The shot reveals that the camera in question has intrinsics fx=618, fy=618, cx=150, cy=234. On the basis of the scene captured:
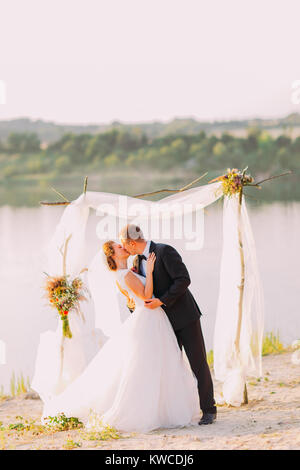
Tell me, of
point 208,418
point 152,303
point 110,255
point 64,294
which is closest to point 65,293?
point 64,294

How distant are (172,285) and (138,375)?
2.56ft

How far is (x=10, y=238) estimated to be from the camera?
21.4 meters

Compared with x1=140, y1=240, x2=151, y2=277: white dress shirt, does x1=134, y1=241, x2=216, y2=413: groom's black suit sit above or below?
Result: below

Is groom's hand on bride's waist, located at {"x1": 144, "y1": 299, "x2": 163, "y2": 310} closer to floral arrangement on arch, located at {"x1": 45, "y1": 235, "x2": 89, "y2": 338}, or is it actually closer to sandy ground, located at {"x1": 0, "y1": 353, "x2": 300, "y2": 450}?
floral arrangement on arch, located at {"x1": 45, "y1": 235, "x2": 89, "y2": 338}

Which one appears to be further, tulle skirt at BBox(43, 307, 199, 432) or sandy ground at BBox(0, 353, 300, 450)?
tulle skirt at BBox(43, 307, 199, 432)

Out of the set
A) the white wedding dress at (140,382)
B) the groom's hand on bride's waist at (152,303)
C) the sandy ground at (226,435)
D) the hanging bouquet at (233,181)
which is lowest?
the sandy ground at (226,435)

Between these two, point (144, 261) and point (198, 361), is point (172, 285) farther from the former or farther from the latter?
point (198, 361)

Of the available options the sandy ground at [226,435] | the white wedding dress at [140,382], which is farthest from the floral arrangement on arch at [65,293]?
the sandy ground at [226,435]

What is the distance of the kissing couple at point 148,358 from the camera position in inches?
196

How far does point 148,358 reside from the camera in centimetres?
505

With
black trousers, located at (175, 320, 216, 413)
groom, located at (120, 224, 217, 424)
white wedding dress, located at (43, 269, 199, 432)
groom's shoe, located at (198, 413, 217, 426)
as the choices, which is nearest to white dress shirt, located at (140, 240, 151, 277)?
groom, located at (120, 224, 217, 424)

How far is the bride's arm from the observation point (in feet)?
16.4

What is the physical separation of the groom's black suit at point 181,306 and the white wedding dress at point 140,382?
0.26ft

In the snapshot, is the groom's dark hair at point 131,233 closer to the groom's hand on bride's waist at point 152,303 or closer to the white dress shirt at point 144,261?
the white dress shirt at point 144,261
